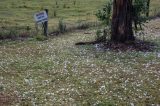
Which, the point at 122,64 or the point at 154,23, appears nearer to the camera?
the point at 122,64

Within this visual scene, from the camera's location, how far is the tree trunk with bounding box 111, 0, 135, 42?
24250mm

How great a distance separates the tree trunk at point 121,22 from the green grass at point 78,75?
1514mm

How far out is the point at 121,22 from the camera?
79.9 ft

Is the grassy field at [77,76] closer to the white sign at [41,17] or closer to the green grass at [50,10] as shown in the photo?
the white sign at [41,17]

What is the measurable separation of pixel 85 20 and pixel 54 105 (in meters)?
22.2

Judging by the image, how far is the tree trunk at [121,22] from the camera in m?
24.2

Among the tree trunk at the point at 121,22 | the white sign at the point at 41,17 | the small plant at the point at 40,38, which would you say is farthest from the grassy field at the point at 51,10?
the tree trunk at the point at 121,22

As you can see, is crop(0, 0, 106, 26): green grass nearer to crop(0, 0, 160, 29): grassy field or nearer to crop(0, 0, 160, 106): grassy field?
crop(0, 0, 160, 29): grassy field

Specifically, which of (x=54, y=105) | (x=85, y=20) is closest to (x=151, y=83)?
(x=54, y=105)

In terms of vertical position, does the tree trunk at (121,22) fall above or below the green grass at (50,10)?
above

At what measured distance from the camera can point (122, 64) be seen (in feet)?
64.6

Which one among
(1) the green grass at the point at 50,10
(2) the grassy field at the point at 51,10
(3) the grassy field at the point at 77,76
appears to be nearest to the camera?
(3) the grassy field at the point at 77,76

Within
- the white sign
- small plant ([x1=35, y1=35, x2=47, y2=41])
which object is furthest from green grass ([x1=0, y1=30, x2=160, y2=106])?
the white sign

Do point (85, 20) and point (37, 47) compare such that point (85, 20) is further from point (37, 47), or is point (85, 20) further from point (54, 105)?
point (54, 105)
